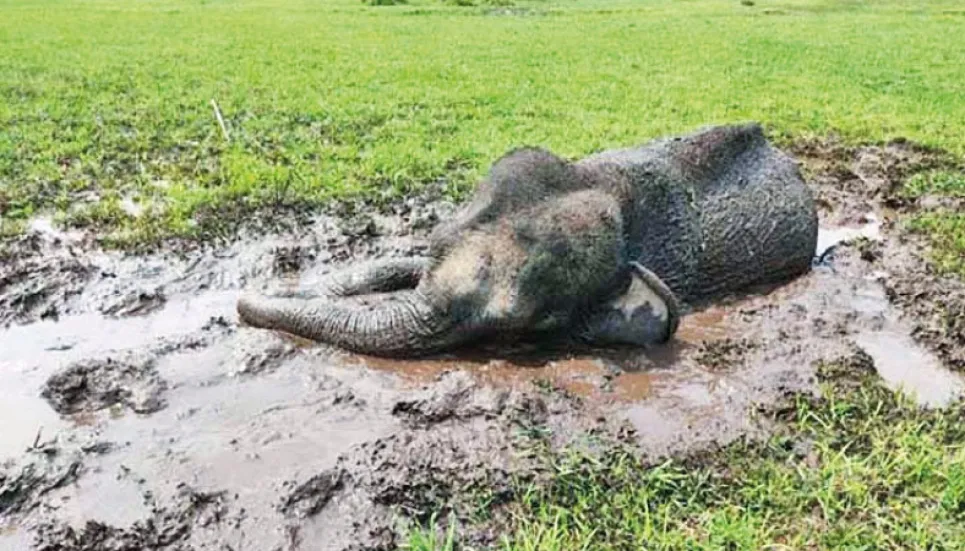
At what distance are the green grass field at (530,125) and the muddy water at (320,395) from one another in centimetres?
47

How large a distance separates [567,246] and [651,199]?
1.07 metres

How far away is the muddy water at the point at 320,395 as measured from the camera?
4.40m

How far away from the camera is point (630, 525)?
13.7ft

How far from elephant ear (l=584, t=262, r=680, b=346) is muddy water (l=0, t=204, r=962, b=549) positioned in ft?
0.35

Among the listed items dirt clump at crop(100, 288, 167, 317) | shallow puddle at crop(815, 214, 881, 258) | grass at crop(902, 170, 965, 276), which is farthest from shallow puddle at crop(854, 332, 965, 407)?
dirt clump at crop(100, 288, 167, 317)

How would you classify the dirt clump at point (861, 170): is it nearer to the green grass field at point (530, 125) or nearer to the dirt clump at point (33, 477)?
the green grass field at point (530, 125)

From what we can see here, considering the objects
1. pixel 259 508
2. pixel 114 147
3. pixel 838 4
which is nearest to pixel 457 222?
pixel 259 508

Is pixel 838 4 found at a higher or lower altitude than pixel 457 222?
lower

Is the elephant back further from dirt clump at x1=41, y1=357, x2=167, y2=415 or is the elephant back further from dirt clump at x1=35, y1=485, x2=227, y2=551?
dirt clump at x1=35, y1=485, x2=227, y2=551

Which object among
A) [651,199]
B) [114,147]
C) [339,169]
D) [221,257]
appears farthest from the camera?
[114,147]

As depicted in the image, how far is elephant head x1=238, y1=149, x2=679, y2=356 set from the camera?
534cm

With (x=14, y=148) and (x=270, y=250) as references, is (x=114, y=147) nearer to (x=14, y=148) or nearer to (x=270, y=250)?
(x=14, y=148)

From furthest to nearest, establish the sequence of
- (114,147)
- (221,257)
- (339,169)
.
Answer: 1. (114,147)
2. (339,169)
3. (221,257)

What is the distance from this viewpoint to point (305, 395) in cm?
523
